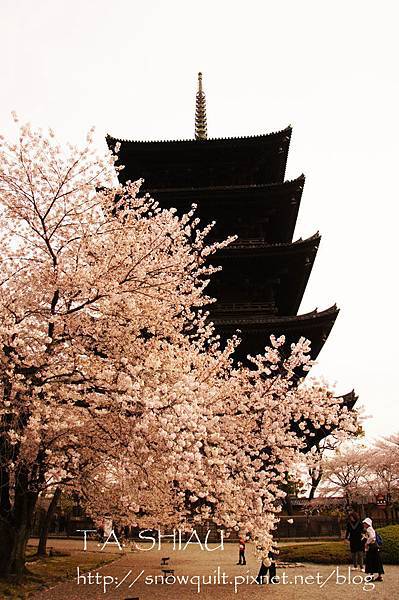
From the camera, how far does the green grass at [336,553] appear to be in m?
16.7

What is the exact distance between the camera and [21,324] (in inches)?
415

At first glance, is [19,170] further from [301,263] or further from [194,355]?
[301,263]

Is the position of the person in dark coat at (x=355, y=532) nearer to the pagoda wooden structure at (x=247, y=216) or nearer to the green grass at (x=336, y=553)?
the green grass at (x=336, y=553)

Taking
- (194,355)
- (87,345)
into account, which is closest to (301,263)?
(194,355)

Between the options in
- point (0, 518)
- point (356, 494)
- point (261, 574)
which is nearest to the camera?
point (0, 518)

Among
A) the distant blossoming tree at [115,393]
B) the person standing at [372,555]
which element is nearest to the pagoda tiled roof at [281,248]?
the distant blossoming tree at [115,393]

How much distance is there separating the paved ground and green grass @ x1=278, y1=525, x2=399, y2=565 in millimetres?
868

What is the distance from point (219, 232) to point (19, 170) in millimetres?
15536

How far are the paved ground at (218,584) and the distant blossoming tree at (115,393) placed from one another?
1.64m

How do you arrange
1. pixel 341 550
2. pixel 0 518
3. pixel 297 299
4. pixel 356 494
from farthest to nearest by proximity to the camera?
Answer: pixel 356 494 → pixel 297 299 → pixel 341 550 → pixel 0 518

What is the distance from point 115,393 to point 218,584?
6.87 meters

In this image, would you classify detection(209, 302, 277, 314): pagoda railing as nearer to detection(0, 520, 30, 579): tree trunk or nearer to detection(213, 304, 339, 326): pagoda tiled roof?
detection(213, 304, 339, 326): pagoda tiled roof

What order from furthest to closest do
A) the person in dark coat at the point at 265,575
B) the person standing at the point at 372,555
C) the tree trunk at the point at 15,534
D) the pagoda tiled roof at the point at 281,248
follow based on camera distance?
the pagoda tiled roof at the point at 281,248 → the person standing at the point at 372,555 → the person in dark coat at the point at 265,575 → the tree trunk at the point at 15,534

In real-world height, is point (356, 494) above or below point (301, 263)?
below
